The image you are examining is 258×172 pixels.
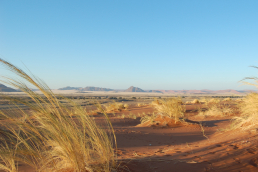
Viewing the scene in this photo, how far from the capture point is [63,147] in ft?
8.23

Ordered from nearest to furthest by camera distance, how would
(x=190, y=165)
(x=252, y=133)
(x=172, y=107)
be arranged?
(x=190, y=165) < (x=252, y=133) < (x=172, y=107)

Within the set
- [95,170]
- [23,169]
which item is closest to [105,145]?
[95,170]

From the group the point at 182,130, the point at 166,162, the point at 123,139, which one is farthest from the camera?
the point at 182,130

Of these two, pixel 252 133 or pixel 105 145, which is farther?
pixel 252 133

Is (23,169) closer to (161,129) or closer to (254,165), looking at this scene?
(254,165)

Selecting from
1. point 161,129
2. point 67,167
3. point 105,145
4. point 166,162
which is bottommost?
point 161,129

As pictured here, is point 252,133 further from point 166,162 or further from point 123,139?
point 123,139

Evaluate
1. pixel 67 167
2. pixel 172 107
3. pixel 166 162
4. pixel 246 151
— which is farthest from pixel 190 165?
pixel 172 107

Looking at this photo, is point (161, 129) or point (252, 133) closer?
point (252, 133)

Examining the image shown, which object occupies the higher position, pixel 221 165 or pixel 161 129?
pixel 221 165

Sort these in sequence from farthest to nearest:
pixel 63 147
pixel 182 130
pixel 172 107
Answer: pixel 172 107 < pixel 182 130 < pixel 63 147

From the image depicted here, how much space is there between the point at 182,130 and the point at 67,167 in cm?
739

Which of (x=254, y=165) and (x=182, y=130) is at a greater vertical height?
(x=254, y=165)

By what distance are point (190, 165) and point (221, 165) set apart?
534 millimetres
